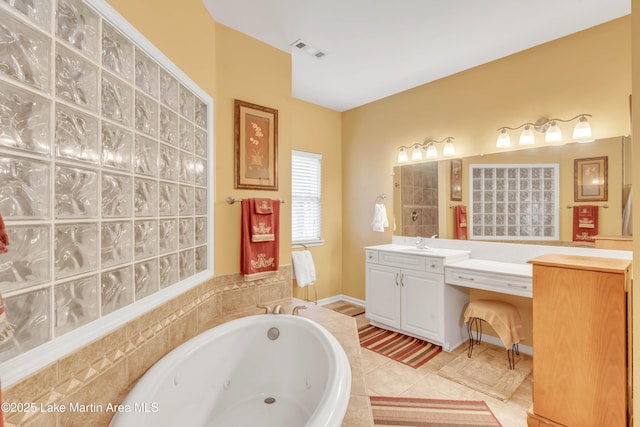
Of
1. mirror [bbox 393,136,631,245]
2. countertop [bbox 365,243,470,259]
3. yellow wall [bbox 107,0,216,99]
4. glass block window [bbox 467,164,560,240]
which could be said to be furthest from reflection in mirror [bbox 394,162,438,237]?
yellow wall [bbox 107,0,216,99]

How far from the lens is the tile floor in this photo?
6.22 feet

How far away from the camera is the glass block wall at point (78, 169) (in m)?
0.80

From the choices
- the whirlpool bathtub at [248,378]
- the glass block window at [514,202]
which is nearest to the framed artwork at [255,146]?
the whirlpool bathtub at [248,378]

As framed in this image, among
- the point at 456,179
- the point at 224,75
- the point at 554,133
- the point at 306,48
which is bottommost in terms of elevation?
the point at 456,179

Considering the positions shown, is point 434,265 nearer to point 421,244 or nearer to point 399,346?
point 421,244

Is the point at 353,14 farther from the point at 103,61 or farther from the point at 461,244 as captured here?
the point at 461,244

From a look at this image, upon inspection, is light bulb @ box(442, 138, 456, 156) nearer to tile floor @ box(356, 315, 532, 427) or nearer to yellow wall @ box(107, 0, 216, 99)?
tile floor @ box(356, 315, 532, 427)

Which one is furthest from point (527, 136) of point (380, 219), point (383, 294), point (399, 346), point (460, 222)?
point (399, 346)

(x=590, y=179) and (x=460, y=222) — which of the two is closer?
(x=590, y=179)

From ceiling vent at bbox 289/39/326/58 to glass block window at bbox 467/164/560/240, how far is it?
1860mm

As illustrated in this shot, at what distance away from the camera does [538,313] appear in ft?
5.44

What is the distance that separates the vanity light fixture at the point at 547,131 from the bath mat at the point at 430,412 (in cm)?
216

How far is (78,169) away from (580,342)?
2436 millimetres

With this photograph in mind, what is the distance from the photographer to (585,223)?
2.29 meters
